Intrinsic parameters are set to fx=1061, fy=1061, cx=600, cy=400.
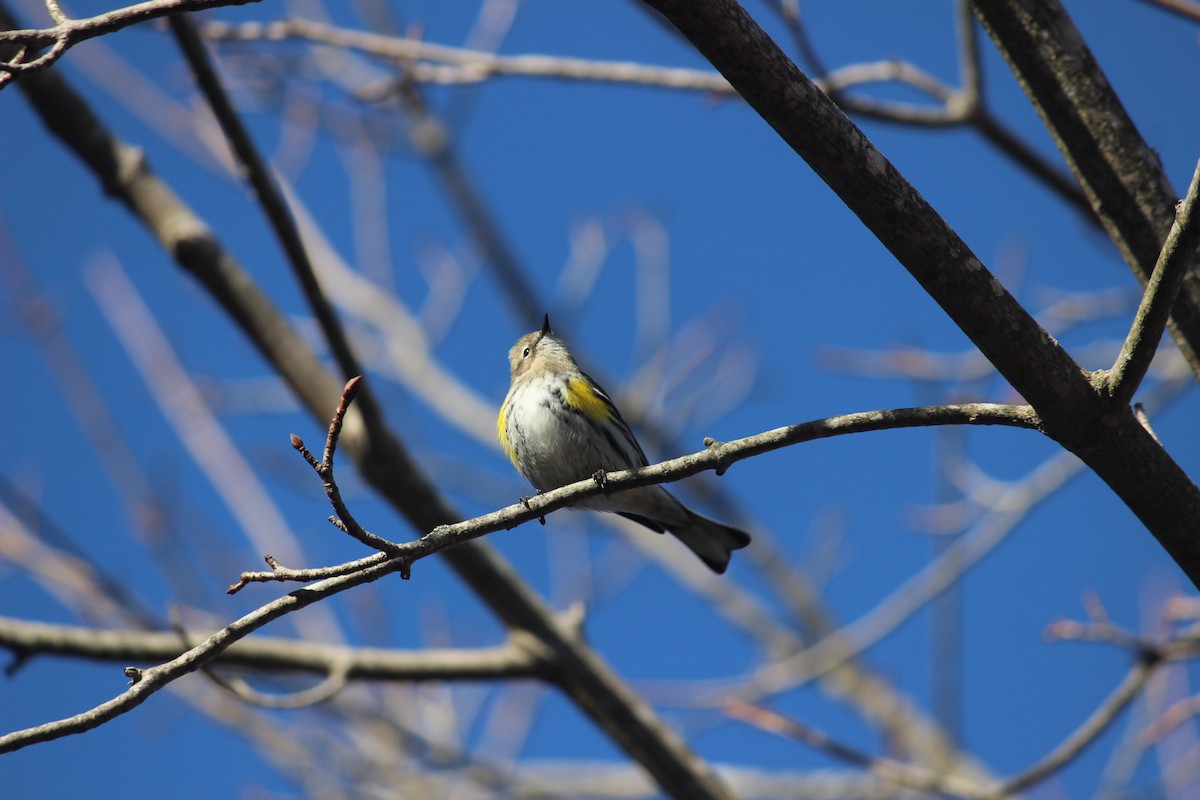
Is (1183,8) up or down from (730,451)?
up

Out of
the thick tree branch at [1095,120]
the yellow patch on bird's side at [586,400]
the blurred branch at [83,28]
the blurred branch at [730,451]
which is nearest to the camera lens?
Answer: the blurred branch at [83,28]

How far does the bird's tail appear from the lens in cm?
578

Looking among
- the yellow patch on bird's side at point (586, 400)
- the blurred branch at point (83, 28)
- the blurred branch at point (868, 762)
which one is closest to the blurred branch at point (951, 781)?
the blurred branch at point (868, 762)

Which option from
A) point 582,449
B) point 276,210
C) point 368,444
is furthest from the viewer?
point 582,449

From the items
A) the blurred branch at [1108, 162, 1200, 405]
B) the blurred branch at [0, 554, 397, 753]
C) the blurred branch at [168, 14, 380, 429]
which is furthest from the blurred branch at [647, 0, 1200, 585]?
the blurred branch at [168, 14, 380, 429]

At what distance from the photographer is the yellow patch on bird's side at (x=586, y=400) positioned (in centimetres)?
572

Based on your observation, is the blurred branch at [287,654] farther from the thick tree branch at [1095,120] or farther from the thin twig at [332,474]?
the thick tree branch at [1095,120]

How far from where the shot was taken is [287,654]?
4973 mm

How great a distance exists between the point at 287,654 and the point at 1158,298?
13.0ft

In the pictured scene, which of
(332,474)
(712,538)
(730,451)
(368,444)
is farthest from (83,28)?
(712,538)

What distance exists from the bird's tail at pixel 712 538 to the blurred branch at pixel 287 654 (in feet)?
3.65

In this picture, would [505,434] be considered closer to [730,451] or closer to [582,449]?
[582,449]

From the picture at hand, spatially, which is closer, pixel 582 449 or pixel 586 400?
pixel 582 449

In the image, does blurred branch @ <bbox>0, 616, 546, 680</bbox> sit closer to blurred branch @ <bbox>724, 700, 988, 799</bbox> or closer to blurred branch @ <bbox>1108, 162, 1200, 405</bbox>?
blurred branch @ <bbox>724, 700, 988, 799</bbox>
